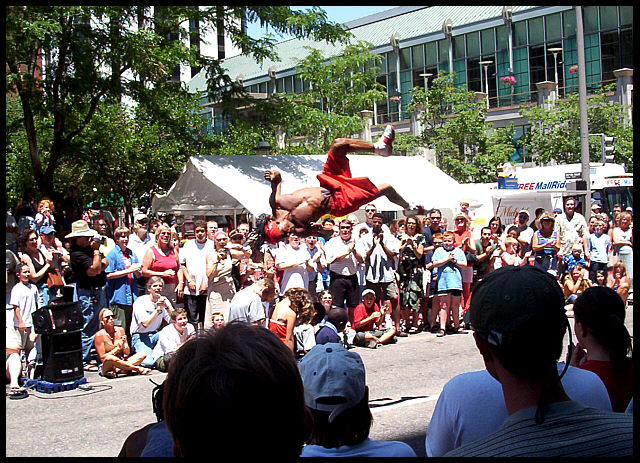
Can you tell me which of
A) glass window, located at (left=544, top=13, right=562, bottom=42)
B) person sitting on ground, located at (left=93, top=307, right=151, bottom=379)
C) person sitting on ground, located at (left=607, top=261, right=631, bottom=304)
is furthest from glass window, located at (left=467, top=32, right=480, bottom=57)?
person sitting on ground, located at (left=93, top=307, right=151, bottom=379)

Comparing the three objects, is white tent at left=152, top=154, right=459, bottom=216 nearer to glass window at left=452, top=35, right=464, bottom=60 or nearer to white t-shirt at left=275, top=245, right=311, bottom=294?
white t-shirt at left=275, top=245, right=311, bottom=294

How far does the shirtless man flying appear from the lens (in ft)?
24.9

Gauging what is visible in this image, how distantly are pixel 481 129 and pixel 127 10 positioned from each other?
19688mm

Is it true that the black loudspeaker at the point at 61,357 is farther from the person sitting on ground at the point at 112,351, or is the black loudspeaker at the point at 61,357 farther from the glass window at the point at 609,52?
the glass window at the point at 609,52

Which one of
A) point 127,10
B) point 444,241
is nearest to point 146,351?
point 444,241

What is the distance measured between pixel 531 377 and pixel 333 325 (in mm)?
7443

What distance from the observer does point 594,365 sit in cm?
312

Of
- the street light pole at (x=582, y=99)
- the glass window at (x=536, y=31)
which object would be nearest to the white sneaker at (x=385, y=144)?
the street light pole at (x=582, y=99)

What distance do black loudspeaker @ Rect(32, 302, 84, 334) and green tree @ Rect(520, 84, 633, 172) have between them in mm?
24336

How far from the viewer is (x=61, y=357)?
7.86 metres

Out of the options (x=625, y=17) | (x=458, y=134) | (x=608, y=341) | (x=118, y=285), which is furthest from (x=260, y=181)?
(x=625, y=17)

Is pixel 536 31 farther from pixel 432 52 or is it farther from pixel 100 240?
pixel 100 240

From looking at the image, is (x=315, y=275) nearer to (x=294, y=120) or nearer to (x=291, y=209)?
(x=291, y=209)

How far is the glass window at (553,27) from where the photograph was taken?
35344 millimetres
